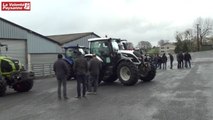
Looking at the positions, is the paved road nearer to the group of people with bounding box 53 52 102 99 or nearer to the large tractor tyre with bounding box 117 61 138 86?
the group of people with bounding box 53 52 102 99

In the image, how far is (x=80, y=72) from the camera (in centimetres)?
1454

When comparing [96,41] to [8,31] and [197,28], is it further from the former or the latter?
[197,28]

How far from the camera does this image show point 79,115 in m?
10.7

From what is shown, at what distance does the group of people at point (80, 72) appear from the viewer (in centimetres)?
1439

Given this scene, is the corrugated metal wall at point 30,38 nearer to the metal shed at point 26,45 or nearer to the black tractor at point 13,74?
the metal shed at point 26,45

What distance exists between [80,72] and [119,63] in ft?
16.3

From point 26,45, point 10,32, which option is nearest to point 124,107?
point 10,32

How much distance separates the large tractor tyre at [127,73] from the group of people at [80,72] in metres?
2.83

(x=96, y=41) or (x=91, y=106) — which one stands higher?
(x=96, y=41)

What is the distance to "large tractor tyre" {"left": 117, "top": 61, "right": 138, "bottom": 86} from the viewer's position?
1825cm

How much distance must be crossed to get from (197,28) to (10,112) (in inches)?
4632

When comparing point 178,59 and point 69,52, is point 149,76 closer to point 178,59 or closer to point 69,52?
point 69,52

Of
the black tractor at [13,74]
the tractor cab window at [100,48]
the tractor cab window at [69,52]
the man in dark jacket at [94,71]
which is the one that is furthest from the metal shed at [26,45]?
the man in dark jacket at [94,71]

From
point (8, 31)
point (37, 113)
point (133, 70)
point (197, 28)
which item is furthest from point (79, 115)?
point (197, 28)
